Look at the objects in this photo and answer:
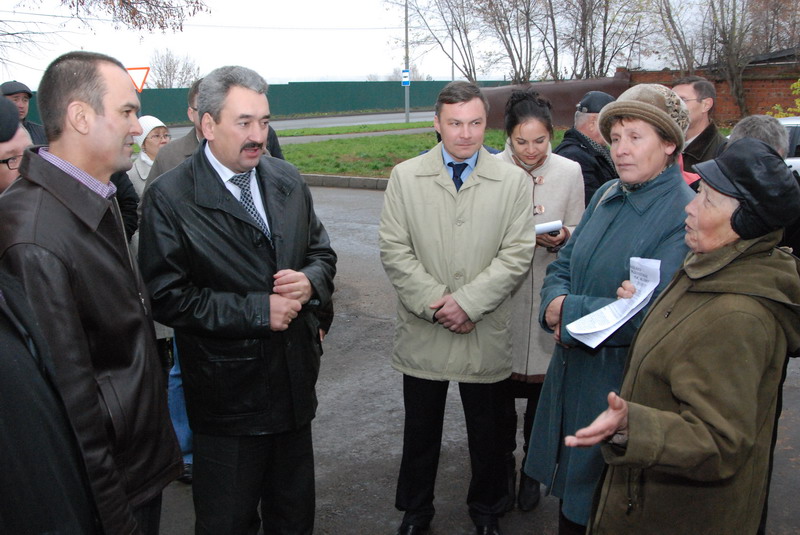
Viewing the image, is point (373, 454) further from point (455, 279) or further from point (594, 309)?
point (594, 309)

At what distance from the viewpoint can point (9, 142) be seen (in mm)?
2848

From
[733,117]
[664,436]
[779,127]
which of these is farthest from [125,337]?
[733,117]

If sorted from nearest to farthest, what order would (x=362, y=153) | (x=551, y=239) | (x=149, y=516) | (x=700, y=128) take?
(x=149, y=516) < (x=551, y=239) < (x=700, y=128) < (x=362, y=153)

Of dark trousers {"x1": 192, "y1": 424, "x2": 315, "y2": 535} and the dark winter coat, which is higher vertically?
the dark winter coat

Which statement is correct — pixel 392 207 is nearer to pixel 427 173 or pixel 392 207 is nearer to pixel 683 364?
pixel 427 173

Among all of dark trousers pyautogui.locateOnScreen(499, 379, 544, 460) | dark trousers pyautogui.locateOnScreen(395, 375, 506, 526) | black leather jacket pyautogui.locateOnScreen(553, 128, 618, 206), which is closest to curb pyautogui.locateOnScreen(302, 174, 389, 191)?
black leather jacket pyautogui.locateOnScreen(553, 128, 618, 206)

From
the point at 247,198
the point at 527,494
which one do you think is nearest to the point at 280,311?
the point at 247,198

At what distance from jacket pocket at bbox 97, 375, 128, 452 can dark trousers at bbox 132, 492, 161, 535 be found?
347 mm

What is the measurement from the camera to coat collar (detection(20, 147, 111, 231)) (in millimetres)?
2107

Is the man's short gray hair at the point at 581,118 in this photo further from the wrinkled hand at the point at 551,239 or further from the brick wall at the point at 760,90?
the brick wall at the point at 760,90

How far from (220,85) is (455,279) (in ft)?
4.41

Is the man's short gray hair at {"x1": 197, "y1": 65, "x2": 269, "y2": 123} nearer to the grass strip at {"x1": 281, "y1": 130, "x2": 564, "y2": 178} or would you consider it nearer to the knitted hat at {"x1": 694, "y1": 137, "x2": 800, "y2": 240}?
the knitted hat at {"x1": 694, "y1": 137, "x2": 800, "y2": 240}

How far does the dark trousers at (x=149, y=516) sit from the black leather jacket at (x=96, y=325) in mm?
130

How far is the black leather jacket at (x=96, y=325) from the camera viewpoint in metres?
1.98
